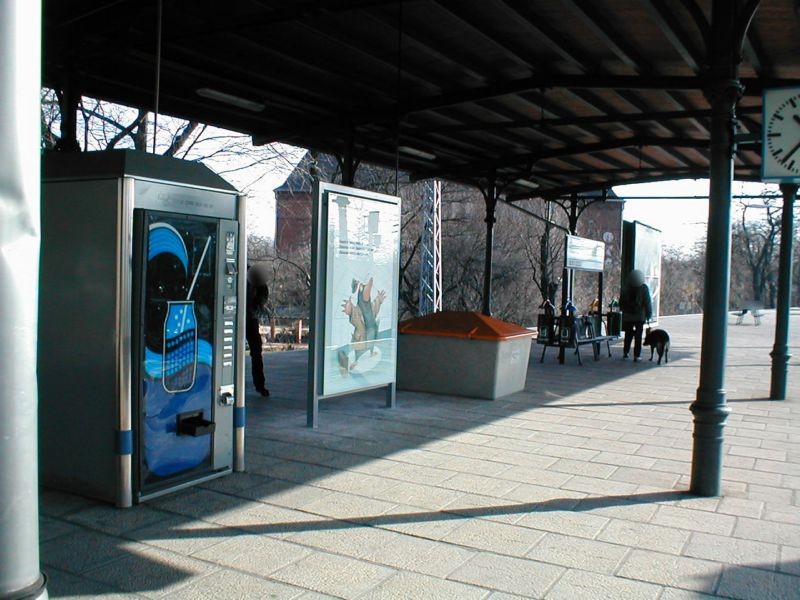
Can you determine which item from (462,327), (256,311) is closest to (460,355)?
(462,327)

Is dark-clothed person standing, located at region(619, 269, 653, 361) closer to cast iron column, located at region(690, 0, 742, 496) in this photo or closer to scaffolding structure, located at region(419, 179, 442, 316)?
scaffolding structure, located at region(419, 179, 442, 316)

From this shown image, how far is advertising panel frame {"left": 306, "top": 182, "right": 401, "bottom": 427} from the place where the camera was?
7.52 meters

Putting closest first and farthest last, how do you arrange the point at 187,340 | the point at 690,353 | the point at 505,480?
the point at 187,340
the point at 505,480
the point at 690,353

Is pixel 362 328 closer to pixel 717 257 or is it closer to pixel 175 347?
pixel 175 347

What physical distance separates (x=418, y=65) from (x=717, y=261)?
5.12 meters

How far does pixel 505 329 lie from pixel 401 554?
229 inches

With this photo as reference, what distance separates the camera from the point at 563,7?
7480 millimetres

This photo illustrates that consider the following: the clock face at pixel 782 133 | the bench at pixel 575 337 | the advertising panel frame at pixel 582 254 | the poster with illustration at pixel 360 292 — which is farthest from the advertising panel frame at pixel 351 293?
the advertising panel frame at pixel 582 254

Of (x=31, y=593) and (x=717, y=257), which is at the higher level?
(x=717, y=257)

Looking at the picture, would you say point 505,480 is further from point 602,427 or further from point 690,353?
point 690,353

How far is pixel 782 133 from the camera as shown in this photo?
6168mm

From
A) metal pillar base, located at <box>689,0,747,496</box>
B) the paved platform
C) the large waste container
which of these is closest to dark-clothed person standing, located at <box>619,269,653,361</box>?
the large waste container

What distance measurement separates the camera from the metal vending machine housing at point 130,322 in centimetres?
482

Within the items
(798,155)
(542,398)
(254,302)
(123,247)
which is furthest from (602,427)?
(123,247)
